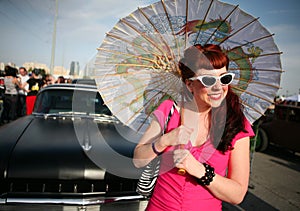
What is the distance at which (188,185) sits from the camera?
1362 millimetres

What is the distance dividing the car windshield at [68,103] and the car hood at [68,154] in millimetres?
741

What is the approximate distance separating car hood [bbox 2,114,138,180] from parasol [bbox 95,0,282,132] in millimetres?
633

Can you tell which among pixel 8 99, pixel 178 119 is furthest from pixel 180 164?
pixel 8 99

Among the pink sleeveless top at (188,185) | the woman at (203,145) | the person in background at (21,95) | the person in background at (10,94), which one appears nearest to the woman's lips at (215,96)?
the woman at (203,145)

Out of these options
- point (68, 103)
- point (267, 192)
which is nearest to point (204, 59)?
point (68, 103)

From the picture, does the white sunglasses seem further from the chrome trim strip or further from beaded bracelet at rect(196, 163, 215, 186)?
the chrome trim strip

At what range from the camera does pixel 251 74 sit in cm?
179

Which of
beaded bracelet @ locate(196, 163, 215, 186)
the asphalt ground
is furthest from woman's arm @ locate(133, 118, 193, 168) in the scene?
the asphalt ground

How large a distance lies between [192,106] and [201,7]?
0.67m

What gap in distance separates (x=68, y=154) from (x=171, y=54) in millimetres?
1343

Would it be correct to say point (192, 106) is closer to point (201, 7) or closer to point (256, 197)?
point (201, 7)

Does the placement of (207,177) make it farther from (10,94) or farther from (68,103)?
(10,94)

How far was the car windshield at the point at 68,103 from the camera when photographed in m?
3.65

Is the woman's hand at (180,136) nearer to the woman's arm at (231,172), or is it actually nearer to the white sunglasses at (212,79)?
the woman's arm at (231,172)
